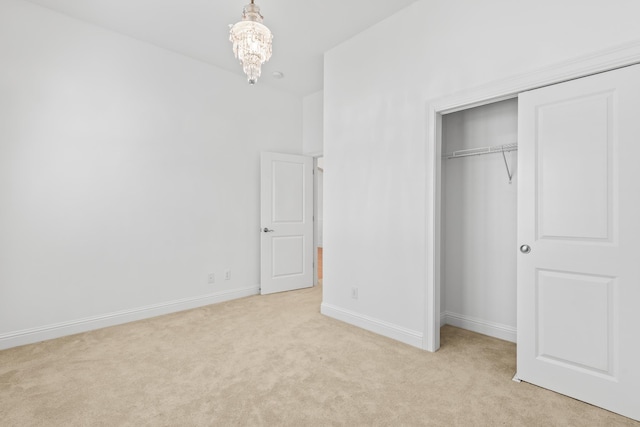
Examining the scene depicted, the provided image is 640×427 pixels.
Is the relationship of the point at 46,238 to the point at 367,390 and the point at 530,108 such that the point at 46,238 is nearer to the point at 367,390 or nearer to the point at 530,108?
the point at 367,390

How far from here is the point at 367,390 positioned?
2070 mm

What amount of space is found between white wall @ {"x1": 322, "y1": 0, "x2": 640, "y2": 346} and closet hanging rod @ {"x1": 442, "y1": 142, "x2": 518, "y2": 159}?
613 mm

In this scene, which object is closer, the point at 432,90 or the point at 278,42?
the point at 432,90

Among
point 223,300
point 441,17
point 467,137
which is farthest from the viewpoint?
point 223,300

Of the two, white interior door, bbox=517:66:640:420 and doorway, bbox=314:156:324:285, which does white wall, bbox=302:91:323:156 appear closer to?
doorway, bbox=314:156:324:285

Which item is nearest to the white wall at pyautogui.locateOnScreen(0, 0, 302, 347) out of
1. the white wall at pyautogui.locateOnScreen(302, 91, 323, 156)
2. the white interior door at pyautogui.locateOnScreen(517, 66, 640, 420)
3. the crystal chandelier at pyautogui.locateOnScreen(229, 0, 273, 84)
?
the white wall at pyautogui.locateOnScreen(302, 91, 323, 156)

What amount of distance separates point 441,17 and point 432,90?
582 mm

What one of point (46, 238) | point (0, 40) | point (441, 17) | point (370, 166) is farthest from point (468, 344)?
point (0, 40)

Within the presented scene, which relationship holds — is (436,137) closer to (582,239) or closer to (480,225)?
(480,225)

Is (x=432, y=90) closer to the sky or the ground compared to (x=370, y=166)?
closer to the sky

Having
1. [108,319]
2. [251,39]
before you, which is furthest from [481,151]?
[108,319]

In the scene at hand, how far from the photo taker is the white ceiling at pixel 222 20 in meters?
2.83

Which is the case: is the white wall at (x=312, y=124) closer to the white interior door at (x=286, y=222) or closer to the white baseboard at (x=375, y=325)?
the white interior door at (x=286, y=222)

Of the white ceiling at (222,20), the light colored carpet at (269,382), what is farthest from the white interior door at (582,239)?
the white ceiling at (222,20)
